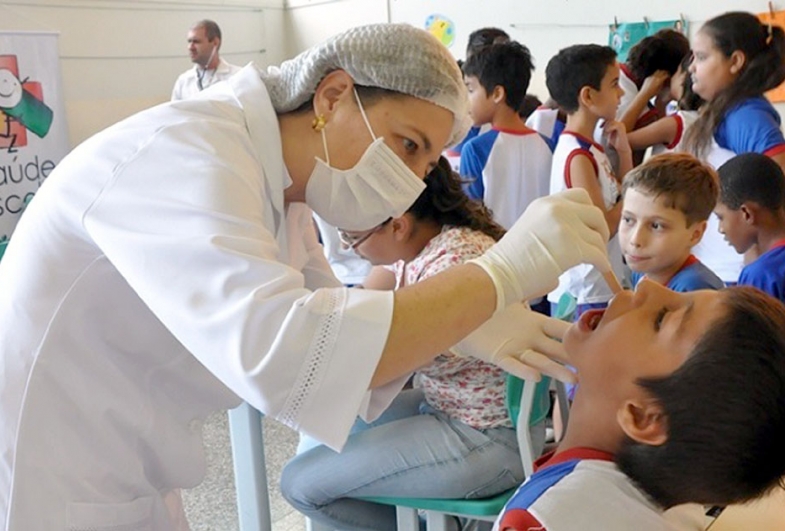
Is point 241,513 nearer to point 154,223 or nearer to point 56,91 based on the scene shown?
point 154,223

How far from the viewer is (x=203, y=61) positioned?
5.61 m

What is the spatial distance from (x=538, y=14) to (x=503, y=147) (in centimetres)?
373

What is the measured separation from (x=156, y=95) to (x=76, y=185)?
6.09 m

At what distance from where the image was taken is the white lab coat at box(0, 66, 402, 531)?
0.78m

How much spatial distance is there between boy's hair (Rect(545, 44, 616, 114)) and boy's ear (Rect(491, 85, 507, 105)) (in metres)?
0.17

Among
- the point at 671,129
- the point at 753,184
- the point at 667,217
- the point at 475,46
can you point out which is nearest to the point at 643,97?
the point at 671,129

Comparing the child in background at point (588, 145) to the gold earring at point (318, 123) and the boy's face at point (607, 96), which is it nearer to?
the boy's face at point (607, 96)

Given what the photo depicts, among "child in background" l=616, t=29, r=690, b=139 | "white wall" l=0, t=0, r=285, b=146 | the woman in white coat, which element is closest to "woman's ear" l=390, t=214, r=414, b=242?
the woman in white coat

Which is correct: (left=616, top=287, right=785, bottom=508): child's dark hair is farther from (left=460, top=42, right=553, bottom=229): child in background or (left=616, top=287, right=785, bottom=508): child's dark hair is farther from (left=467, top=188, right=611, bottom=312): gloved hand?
(left=460, top=42, right=553, bottom=229): child in background

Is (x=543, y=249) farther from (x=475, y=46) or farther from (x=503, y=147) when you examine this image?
(x=475, y=46)

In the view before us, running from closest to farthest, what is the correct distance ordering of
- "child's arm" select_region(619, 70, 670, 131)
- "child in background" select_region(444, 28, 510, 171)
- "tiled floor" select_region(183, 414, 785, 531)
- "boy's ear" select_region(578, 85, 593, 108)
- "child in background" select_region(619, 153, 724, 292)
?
"child in background" select_region(619, 153, 724, 292), "tiled floor" select_region(183, 414, 785, 531), "boy's ear" select_region(578, 85, 593, 108), "child in background" select_region(444, 28, 510, 171), "child's arm" select_region(619, 70, 670, 131)

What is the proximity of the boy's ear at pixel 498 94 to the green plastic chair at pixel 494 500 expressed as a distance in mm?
1510

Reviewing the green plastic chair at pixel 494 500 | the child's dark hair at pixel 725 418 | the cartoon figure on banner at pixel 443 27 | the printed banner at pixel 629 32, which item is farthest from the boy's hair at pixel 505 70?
the cartoon figure on banner at pixel 443 27

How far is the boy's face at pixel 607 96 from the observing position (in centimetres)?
263
